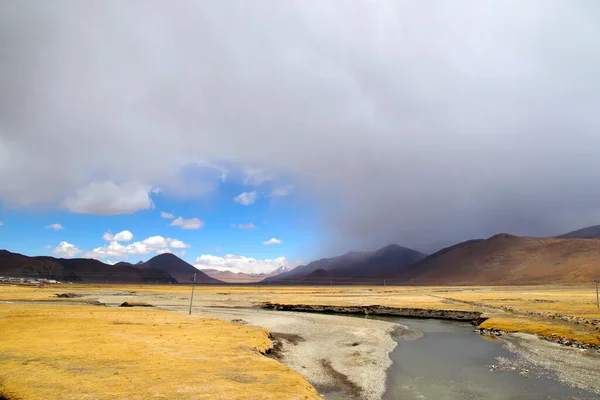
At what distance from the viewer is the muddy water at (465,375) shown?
2062 cm

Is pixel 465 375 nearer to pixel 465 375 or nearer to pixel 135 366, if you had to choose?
pixel 465 375

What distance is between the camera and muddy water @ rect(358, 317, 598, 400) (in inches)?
812

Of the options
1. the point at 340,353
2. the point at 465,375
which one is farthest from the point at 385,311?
the point at 465,375

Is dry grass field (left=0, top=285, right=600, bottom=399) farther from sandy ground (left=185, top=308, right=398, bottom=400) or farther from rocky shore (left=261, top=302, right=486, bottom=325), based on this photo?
rocky shore (left=261, top=302, right=486, bottom=325)

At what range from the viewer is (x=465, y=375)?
81.6 ft

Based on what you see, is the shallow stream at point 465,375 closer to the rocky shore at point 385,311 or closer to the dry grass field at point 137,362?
the dry grass field at point 137,362

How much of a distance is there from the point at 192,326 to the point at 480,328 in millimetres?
36190

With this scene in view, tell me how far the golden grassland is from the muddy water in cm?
805

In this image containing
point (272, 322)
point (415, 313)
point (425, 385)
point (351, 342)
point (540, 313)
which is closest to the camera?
point (425, 385)

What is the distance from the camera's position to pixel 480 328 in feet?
150

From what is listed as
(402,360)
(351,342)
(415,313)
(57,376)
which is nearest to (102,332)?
(57,376)

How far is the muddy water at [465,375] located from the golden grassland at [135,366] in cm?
805

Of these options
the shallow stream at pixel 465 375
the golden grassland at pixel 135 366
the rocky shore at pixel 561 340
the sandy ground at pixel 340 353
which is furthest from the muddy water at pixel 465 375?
the golden grassland at pixel 135 366

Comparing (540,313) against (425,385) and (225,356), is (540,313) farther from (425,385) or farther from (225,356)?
(225,356)
